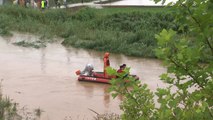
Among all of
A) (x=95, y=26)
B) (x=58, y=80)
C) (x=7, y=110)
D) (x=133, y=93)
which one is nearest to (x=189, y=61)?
(x=133, y=93)

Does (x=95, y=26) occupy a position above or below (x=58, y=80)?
above

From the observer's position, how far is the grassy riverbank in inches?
785

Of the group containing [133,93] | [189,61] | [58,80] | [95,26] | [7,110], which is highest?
[189,61]

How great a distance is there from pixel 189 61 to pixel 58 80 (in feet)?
37.8

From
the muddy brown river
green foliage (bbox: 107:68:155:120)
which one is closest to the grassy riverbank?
the muddy brown river

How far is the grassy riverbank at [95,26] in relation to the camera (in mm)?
19928

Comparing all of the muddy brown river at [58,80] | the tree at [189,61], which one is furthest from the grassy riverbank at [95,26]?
the tree at [189,61]

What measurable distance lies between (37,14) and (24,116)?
54.5ft

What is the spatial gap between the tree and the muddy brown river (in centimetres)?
599

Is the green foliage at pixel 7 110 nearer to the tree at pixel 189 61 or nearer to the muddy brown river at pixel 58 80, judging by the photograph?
the muddy brown river at pixel 58 80

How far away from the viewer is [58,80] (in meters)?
13.4

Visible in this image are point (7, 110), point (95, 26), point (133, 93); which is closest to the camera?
point (133, 93)

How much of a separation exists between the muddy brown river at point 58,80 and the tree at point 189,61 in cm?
599

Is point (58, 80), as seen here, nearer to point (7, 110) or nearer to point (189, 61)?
point (7, 110)
